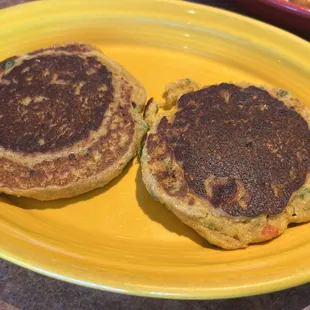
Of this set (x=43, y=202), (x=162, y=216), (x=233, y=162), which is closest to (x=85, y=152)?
(x=43, y=202)

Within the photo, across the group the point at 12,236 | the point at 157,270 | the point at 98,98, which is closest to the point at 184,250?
the point at 157,270

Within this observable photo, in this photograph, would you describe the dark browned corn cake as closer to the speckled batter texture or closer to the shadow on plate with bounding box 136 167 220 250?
the speckled batter texture

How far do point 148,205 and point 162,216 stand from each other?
2.7 inches

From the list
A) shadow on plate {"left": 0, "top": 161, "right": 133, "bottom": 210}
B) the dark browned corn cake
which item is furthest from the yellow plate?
the dark browned corn cake

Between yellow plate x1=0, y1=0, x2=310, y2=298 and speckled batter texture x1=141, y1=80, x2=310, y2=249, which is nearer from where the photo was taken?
yellow plate x1=0, y1=0, x2=310, y2=298

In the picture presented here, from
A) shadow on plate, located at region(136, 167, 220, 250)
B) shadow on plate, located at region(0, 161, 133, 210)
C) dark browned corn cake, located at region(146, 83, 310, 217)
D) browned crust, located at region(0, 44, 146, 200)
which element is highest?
dark browned corn cake, located at region(146, 83, 310, 217)

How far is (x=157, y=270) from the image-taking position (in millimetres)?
1215

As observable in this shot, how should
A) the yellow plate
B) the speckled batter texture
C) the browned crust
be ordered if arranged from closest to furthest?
1. the yellow plate
2. the speckled batter texture
3. the browned crust

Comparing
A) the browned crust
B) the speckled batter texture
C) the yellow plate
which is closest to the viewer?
the yellow plate

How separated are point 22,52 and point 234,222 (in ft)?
4.20

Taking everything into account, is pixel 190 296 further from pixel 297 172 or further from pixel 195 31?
pixel 195 31

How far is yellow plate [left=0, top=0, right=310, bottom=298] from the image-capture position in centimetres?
117

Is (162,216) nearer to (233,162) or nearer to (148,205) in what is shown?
(148,205)

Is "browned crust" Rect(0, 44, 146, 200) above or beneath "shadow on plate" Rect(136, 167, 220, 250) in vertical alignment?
above
